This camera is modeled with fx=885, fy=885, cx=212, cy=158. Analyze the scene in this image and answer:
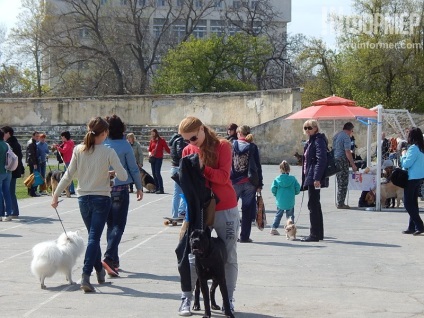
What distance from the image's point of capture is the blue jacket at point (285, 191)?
48.3 feet

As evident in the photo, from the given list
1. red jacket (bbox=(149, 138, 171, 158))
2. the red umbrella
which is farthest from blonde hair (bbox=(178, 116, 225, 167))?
red jacket (bbox=(149, 138, 171, 158))

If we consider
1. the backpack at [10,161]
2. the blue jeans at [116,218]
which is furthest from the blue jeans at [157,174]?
the blue jeans at [116,218]

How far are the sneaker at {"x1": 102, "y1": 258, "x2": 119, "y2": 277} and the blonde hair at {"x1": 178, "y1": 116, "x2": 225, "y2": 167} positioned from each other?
2.88 m

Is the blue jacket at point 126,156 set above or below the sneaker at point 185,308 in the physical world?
above

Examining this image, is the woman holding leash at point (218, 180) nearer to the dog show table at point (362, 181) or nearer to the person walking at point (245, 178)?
the person walking at point (245, 178)

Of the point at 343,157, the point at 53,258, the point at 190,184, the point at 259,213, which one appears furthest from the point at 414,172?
the point at 190,184

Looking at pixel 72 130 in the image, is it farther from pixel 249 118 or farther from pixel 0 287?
pixel 0 287

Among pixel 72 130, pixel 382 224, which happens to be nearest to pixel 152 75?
pixel 72 130

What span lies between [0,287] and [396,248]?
610cm

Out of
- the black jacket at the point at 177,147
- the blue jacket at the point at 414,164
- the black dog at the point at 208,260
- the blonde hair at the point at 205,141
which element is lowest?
the black dog at the point at 208,260

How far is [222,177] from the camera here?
7.85 m

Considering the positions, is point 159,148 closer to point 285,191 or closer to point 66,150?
point 66,150

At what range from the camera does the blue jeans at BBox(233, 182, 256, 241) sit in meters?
13.6

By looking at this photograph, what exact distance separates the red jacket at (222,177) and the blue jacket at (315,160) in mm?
5555
